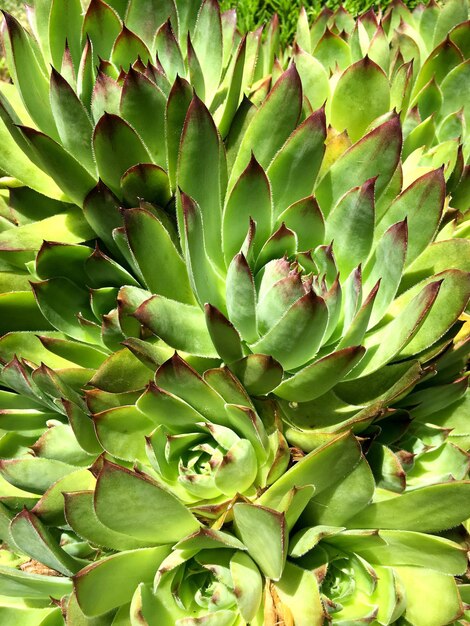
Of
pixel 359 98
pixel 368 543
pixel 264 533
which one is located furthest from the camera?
pixel 359 98

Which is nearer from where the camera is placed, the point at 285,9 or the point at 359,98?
the point at 359,98

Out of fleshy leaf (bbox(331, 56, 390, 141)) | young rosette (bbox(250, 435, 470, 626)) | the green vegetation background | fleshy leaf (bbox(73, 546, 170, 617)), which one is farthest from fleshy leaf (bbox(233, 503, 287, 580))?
the green vegetation background

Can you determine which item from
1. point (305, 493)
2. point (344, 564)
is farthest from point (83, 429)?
point (344, 564)

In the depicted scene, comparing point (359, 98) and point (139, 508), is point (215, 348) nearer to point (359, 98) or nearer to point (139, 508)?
point (139, 508)

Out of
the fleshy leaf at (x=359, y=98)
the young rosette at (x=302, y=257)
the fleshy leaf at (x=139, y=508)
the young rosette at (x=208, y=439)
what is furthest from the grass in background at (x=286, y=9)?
the fleshy leaf at (x=139, y=508)

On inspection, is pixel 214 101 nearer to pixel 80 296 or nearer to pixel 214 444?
pixel 80 296

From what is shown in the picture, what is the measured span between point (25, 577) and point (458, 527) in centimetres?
72

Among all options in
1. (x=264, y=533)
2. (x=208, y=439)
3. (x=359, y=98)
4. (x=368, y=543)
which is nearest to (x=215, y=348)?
(x=208, y=439)

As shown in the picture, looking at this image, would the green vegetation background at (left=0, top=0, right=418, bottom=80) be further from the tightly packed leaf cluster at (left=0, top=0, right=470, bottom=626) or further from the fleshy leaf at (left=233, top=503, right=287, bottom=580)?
the fleshy leaf at (left=233, top=503, right=287, bottom=580)

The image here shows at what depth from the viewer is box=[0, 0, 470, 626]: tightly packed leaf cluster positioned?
944 mm

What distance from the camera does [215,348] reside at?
979 mm

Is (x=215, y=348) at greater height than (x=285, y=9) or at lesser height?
lesser

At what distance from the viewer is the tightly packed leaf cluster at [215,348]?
3.10ft

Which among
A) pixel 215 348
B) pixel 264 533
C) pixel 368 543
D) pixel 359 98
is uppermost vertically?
pixel 359 98
